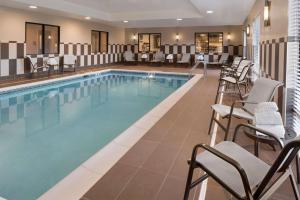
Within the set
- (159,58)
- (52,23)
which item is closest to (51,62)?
(52,23)

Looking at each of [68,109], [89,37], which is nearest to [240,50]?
[89,37]

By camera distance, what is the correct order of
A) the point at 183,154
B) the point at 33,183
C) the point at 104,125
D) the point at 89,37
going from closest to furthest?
the point at 33,183 → the point at 183,154 → the point at 104,125 → the point at 89,37

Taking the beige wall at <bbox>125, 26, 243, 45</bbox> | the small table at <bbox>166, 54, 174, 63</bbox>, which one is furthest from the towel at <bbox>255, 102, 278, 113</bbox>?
the beige wall at <bbox>125, 26, 243, 45</bbox>

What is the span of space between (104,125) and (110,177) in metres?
2.27

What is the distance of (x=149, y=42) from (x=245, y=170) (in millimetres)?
15482

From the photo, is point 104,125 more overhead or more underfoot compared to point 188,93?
more underfoot

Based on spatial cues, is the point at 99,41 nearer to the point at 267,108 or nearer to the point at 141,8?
the point at 141,8

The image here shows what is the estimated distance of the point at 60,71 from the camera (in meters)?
11.0

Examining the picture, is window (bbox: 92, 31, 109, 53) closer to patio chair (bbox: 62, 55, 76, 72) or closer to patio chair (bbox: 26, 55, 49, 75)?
patio chair (bbox: 62, 55, 76, 72)

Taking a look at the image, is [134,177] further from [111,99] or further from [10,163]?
[111,99]

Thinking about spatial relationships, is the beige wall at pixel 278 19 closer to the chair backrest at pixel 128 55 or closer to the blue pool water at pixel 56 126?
the blue pool water at pixel 56 126

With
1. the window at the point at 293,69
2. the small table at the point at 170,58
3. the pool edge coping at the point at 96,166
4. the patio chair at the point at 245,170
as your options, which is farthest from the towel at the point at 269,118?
the small table at the point at 170,58

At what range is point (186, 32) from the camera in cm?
1558

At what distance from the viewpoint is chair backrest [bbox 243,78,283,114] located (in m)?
2.76
